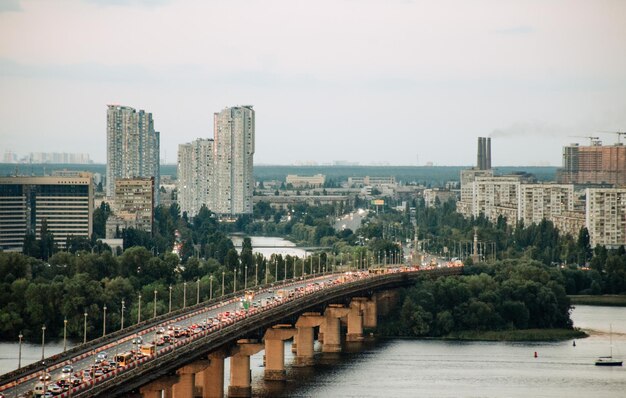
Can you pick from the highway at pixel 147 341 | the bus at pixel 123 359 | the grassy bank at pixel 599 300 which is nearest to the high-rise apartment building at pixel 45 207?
the grassy bank at pixel 599 300

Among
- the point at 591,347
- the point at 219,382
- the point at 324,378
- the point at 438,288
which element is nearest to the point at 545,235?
the point at 438,288

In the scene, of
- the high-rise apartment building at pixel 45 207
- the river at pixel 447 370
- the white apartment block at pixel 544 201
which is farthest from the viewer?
the white apartment block at pixel 544 201

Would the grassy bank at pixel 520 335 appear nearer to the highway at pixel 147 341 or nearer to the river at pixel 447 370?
the river at pixel 447 370

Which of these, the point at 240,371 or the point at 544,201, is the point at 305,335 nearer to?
the point at 240,371

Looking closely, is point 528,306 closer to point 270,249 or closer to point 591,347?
point 591,347

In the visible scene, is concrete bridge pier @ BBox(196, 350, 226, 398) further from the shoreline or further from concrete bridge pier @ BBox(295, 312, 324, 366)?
the shoreline

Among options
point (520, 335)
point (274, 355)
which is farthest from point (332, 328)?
point (274, 355)
